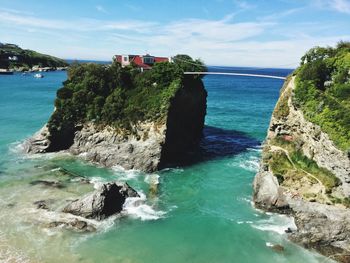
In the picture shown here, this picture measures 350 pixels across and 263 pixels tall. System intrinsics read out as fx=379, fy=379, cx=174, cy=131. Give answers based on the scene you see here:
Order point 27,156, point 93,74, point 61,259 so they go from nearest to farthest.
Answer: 1. point 61,259
2. point 27,156
3. point 93,74

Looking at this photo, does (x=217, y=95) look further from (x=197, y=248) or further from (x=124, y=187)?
(x=197, y=248)

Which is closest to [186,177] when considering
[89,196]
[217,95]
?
[89,196]

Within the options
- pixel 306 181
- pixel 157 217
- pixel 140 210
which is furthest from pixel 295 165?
pixel 140 210

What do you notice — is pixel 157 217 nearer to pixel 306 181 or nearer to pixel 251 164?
pixel 306 181

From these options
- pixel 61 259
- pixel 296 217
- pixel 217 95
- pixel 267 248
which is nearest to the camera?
pixel 61 259

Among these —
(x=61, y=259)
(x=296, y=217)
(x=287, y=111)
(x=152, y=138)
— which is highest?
(x=287, y=111)

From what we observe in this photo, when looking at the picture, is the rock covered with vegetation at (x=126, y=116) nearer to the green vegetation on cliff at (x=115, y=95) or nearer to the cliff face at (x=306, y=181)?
the green vegetation on cliff at (x=115, y=95)
